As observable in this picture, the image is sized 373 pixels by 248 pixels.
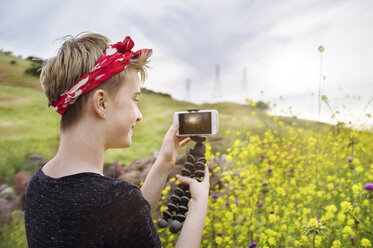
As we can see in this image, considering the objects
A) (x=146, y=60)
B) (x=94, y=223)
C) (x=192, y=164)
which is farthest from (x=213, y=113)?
(x=94, y=223)

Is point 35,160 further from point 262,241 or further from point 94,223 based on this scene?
point 94,223

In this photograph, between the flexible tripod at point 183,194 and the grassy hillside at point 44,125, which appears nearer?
the flexible tripod at point 183,194

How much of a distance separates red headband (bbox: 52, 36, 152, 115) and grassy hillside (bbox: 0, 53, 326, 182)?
2963 mm

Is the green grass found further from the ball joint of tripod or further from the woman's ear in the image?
the woman's ear

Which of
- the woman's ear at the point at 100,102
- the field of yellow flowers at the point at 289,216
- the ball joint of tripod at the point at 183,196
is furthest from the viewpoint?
the field of yellow flowers at the point at 289,216

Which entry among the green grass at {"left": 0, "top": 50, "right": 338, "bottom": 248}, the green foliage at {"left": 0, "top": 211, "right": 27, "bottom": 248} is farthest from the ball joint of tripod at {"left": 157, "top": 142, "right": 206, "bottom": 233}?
the green foliage at {"left": 0, "top": 211, "right": 27, "bottom": 248}

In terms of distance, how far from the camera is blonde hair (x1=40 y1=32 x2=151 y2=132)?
121 cm

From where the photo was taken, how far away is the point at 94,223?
1041 mm

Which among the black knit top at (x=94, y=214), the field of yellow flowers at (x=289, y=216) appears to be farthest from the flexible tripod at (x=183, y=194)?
the field of yellow flowers at (x=289, y=216)

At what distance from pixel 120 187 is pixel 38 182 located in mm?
426

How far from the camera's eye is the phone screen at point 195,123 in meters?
1.64

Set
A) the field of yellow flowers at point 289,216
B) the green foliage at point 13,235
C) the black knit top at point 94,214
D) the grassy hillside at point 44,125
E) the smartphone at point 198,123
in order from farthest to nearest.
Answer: the grassy hillside at point 44,125 → the green foliage at point 13,235 → the field of yellow flowers at point 289,216 → the smartphone at point 198,123 → the black knit top at point 94,214

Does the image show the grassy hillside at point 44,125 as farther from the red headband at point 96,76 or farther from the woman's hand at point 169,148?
the red headband at point 96,76

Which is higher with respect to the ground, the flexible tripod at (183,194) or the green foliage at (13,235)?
the flexible tripod at (183,194)
